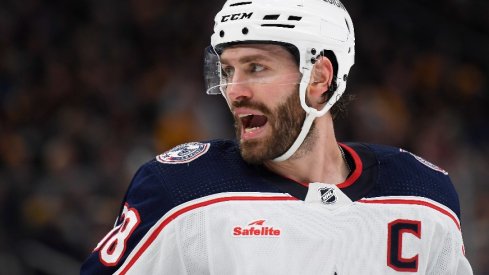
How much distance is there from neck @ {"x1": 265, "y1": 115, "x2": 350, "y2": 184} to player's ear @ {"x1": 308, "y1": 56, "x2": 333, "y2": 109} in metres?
0.06

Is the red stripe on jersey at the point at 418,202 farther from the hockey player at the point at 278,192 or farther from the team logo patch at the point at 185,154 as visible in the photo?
the team logo patch at the point at 185,154

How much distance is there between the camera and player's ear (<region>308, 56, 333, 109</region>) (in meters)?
2.73

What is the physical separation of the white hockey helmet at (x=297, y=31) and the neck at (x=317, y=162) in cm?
5

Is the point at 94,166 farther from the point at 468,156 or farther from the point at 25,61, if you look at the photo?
the point at 468,156

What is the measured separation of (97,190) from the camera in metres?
5.74

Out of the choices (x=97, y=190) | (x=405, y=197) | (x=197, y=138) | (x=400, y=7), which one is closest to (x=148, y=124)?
(x=197, y=138)

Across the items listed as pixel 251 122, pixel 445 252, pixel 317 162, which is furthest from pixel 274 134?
pixel 445 252

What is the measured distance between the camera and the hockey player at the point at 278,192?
254 cm

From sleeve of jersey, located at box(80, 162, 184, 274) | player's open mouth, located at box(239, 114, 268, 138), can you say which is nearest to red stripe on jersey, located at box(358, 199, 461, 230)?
player's open mouth, located at box(239, 114, 268, 138)

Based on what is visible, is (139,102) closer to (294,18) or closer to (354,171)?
(354,171)

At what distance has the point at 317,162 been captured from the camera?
9.07ft

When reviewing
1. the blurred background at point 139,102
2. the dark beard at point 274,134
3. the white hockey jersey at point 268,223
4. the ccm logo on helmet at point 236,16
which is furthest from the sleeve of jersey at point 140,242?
the blurred background at point 139,102

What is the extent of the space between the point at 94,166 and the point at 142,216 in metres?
3.49

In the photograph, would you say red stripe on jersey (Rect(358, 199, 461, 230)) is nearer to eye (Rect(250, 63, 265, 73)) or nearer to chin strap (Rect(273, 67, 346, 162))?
chin strap (Rect(273, 67, 346, 162))
